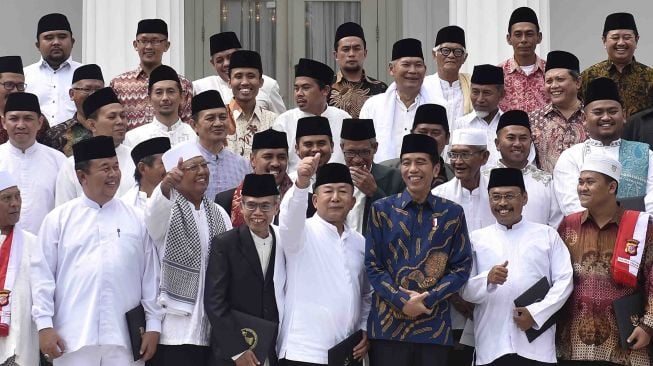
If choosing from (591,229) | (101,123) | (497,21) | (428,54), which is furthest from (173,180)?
(428,54)

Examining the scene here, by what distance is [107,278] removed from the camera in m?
9.01

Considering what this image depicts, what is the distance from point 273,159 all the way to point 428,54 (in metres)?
4.43

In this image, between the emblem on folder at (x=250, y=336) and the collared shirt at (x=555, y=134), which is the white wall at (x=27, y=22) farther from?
the emblem on folder at (x=250, y=336)

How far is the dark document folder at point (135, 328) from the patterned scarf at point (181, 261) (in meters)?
0.16

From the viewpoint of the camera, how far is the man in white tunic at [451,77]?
11055mm

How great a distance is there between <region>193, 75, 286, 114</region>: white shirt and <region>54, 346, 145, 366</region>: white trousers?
9.29 ft

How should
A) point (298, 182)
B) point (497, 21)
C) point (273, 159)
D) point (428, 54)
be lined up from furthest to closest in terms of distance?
point (428, 54) < point (497, 21) < point (273, 159) < point (298, 182)

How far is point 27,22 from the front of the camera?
13664 mm

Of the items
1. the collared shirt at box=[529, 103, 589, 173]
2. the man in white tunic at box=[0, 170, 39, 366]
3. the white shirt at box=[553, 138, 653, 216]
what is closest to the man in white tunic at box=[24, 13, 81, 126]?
the man in white tunic at box=[0, 170, 39, 366]

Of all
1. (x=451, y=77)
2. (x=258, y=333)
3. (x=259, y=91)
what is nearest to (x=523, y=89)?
(x=451, y=77)

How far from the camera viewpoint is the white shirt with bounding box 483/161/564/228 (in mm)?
9820

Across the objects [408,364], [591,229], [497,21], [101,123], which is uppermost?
[497,21]

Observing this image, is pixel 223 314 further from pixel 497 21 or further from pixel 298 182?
pixel 497 21

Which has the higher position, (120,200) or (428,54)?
(428,54)
